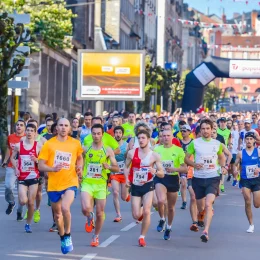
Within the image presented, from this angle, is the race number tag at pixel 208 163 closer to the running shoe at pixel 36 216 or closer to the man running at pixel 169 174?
the man running at pixel 169 174

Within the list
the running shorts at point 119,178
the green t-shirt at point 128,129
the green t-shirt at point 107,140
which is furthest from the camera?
the green t-shirt at point 128,129

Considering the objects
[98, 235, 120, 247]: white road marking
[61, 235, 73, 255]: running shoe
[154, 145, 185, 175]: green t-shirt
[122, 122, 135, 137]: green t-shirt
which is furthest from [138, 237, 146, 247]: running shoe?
[122, 122, 135, 137]: green t-shirt

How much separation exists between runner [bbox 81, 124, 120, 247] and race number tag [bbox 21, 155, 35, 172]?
2203mm

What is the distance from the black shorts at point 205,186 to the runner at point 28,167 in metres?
2.51

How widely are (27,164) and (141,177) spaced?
8.71ft

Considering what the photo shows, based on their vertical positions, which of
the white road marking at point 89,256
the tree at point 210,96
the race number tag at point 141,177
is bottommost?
the tree at point 210,96

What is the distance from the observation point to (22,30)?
35688 mm

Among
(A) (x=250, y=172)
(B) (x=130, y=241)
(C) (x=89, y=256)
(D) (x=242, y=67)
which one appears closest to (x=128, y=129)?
(A) (x=250, y=172)

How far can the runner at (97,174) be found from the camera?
14.5 meters

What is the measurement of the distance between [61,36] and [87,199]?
2975 cm

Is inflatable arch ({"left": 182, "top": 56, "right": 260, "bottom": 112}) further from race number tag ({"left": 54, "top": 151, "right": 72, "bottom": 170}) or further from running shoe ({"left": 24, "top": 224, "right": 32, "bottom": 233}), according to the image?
race number tag ({"left": 54, "top": 151, "right": 72, "bottom": 170})

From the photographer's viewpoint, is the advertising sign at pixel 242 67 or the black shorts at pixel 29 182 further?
the advertising sign at pixel 242 67

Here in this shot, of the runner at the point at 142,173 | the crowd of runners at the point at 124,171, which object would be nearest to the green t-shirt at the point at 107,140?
the crowd of runners at the point at 124,171

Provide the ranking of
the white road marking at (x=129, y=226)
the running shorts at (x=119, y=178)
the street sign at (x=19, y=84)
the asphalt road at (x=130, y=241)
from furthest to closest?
the street sign at (x=19, y=84)
the running shorts at (x=119, y=178)
the white road marking at (x=129, y=226)
the asphalt road at (x=130, y=241)
